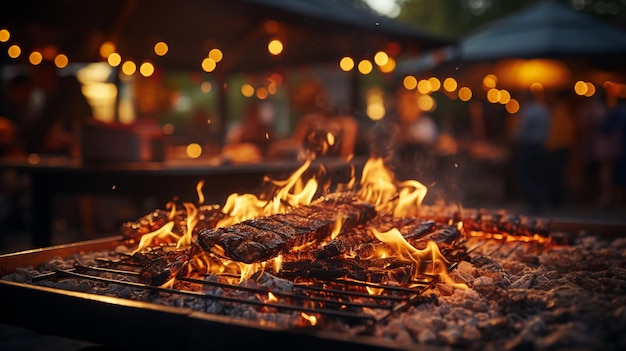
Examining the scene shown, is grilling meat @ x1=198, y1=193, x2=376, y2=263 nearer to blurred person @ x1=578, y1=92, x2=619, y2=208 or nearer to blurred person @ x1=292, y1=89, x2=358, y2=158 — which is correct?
blurred person @ x1=292, y1=89, x2=358, y2=158

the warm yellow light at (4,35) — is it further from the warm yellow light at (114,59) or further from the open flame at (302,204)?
the open flame at (302,204)

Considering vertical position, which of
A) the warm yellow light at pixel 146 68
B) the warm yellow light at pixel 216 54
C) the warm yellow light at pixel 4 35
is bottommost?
the warm yellow light at pixel 146 68

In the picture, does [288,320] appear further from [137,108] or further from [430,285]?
[137,108]

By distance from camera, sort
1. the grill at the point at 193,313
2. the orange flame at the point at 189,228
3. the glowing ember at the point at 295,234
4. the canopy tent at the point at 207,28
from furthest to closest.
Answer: the canopy tent at the point at 207,28 → the orange flame at the point at 189,228 → the glowing ember at the point at 295,234 → the grill at the point at 193,313

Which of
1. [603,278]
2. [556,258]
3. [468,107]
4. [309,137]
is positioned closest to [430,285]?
[603,278]

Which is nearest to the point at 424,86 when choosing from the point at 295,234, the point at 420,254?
the point at 420,254

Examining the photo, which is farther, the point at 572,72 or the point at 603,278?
the point at 572,72

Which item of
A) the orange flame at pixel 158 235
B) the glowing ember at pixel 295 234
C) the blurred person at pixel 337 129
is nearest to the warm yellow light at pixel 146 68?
the blurred person at pixel 337 129
